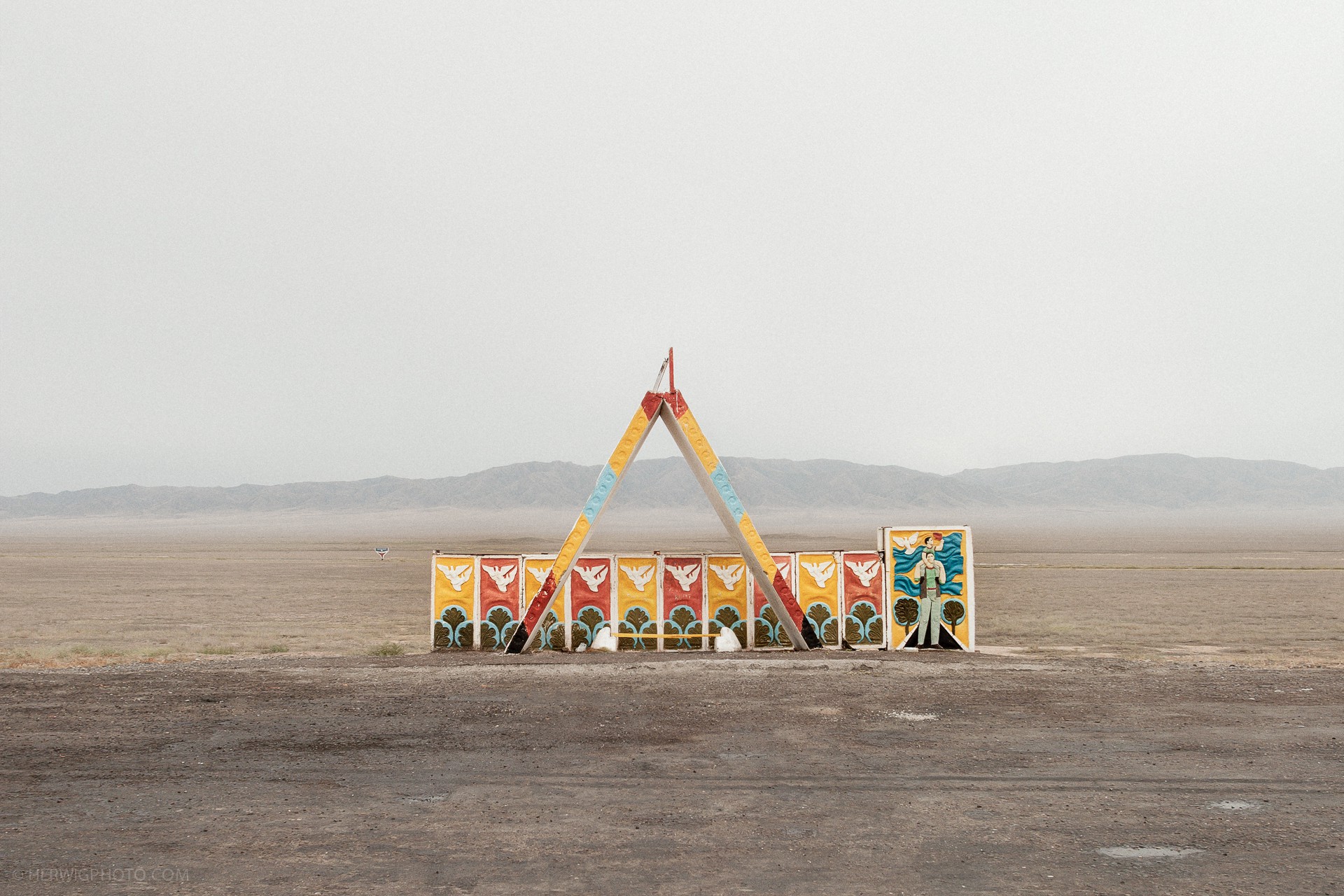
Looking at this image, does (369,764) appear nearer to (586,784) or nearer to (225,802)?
(225,802)

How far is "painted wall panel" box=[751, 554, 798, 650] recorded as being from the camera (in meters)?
17.9

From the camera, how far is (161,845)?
23.4 ft

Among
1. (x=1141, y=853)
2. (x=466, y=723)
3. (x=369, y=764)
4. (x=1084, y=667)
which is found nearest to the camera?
(x=1141, y=853)

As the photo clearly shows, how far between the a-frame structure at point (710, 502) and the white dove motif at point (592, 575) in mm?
820

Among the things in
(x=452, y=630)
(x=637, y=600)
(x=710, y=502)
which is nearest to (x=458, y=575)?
(x=452, y=630)

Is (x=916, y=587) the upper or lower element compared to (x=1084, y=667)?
upper

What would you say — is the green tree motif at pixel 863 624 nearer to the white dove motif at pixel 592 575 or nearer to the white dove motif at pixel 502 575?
the white dove motif at pixel 592 575

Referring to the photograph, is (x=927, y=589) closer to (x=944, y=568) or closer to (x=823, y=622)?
(x=944, y=568)

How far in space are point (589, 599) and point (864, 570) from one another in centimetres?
549

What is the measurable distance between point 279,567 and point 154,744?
4778 cm

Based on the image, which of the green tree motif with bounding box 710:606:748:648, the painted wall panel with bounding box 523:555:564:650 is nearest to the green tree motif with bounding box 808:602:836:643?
the green tree motif with bounding box 710:606:748:648

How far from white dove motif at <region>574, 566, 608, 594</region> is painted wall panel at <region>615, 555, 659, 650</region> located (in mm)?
307

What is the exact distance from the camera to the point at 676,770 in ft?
30.2

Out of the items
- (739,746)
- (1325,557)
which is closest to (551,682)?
(739,746)
